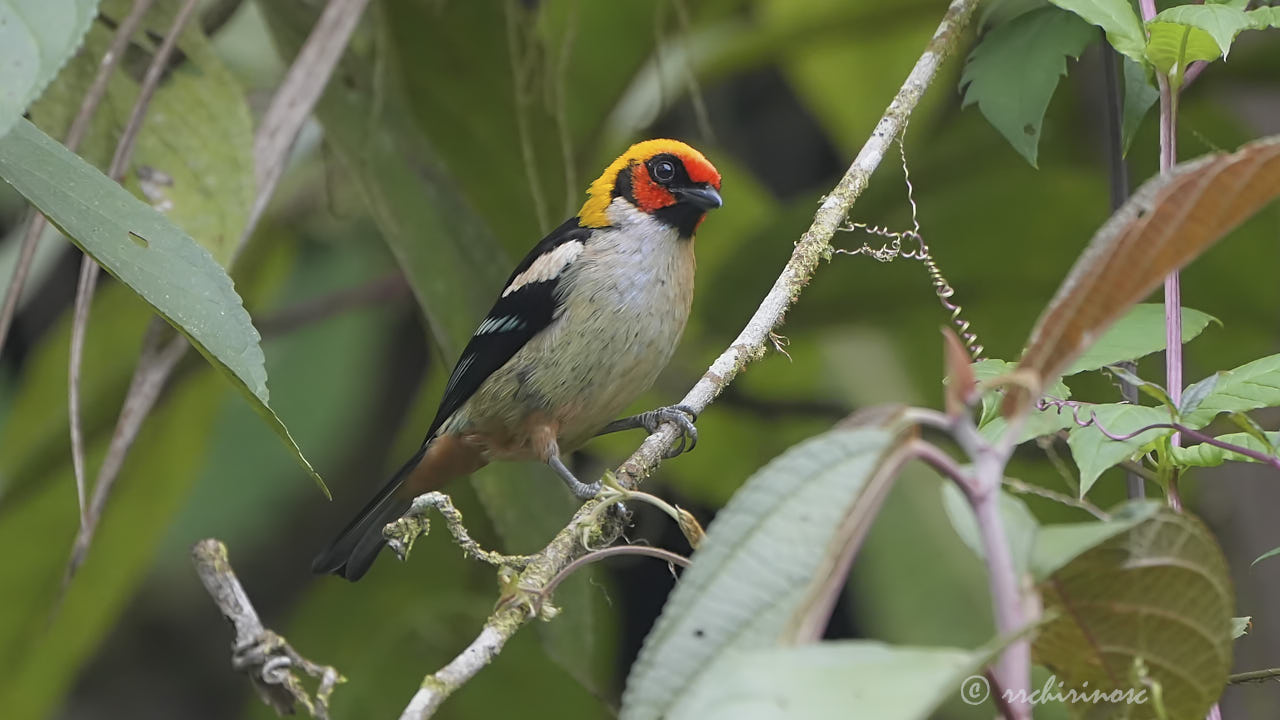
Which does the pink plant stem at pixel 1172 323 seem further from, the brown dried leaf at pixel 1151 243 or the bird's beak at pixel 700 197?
the bird's beak at pixel 700 197

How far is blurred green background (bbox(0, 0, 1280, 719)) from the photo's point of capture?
9.16ft

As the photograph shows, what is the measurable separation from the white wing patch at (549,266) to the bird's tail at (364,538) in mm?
470

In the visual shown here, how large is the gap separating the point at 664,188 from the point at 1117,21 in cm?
152

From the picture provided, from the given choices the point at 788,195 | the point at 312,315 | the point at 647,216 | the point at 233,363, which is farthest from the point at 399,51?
the point at 788,195

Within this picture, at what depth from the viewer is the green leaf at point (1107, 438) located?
1327 millimetres

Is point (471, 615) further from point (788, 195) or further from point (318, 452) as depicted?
point (788, 195)

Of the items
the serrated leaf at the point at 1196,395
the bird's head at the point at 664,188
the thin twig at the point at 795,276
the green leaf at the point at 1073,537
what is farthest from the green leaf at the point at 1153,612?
the bird's head at the point at 664,188

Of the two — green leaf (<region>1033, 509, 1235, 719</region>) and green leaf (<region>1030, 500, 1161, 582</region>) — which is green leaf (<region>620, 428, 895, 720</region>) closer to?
green leaf (<region>1030, 500, 1161, 582</region>)

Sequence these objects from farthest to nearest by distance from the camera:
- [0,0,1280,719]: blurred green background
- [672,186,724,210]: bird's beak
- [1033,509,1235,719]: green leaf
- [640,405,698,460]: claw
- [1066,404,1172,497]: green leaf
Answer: [672,186,724,210]: bird's beak
[0,0,1280,719]: blurred green background
[640,405,698,460]: claw
[1066,404,1172,497]: green leaf
[1033,509,1235,719]: green leaf

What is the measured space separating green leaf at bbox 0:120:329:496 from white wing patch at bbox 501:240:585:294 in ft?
4.65

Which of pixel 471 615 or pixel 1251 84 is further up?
pixel 1251 84

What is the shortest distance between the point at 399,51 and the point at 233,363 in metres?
1.68

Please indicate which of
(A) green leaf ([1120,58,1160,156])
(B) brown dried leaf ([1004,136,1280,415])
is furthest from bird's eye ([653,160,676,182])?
(B) brown dried leaf ([1004,136,1280,415])

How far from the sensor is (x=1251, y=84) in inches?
129
